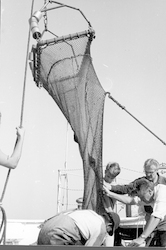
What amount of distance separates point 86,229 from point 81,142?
4.08ft

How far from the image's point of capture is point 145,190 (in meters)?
2.98

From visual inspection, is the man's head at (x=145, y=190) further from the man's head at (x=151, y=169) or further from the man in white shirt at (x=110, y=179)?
the man in white shirt at (x=110, y=179)

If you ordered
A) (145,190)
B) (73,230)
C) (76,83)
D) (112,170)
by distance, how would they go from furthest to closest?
(76,83)
(112,170)
(145,190)
(73,230)

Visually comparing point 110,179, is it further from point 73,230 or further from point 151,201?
point 73,230

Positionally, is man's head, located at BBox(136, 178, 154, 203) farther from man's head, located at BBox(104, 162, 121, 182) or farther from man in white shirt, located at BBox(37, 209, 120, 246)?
man in white shirt, located at BBox(37, 209, 120, 246)

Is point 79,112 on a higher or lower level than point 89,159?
higher

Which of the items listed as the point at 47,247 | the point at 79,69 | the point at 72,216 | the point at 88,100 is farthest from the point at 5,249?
the point at 79,69

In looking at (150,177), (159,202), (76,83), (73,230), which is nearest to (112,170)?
(150,177)

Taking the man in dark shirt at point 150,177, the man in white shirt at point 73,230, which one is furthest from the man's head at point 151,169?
the man in white shirt at point 73,230

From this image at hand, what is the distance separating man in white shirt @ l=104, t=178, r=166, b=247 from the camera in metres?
2.69

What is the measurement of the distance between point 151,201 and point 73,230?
113 centimetres

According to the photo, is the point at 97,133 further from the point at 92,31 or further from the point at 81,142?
the point at 92,31

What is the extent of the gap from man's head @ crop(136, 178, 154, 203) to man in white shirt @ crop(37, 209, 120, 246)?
2.85 ft

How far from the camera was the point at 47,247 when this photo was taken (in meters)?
1.89
